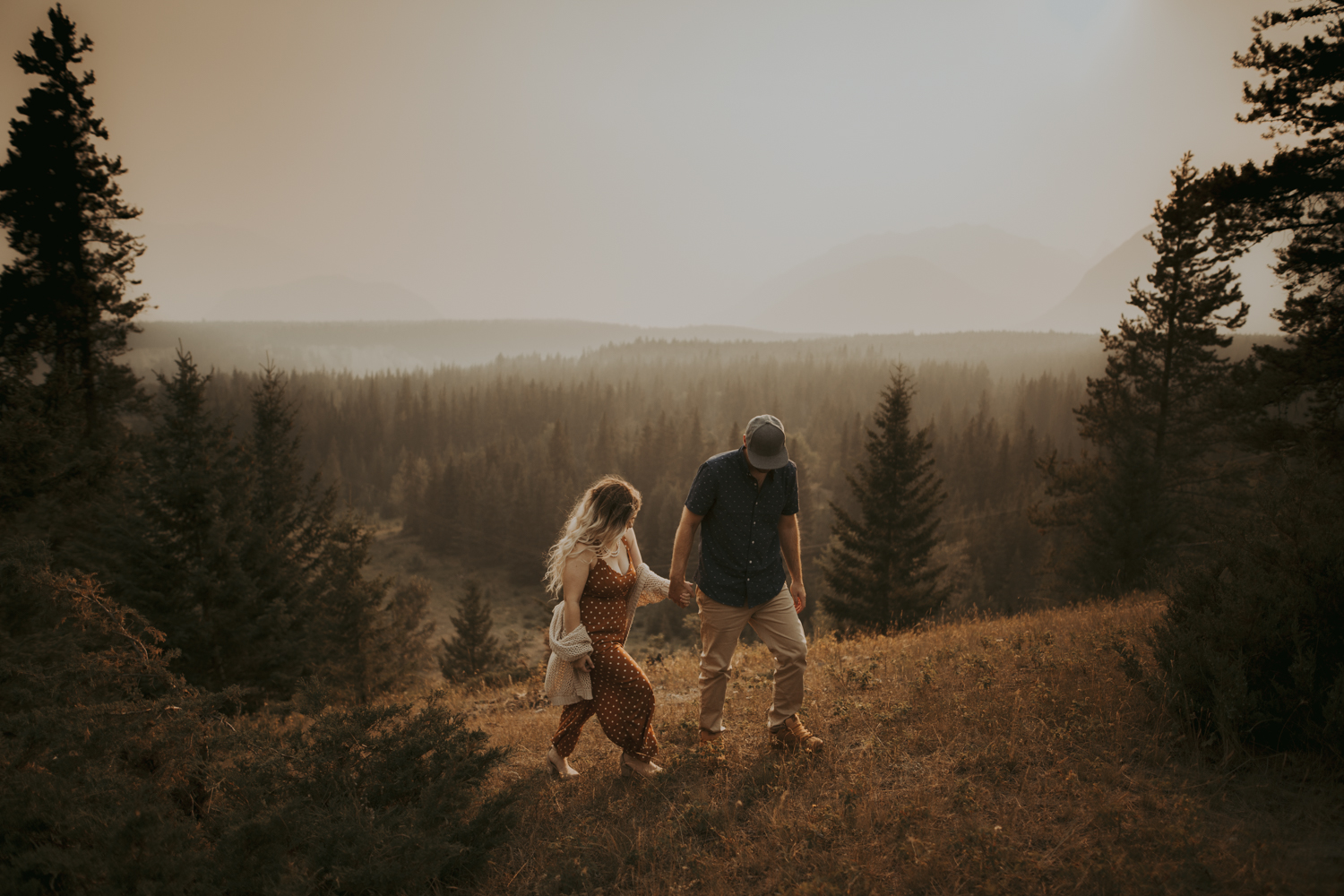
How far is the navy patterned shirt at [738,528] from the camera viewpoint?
4.85m

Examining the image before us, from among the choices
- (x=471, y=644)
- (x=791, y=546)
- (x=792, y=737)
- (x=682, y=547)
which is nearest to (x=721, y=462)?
(x=682, y=547)

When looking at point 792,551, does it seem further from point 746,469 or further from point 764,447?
point 764,447

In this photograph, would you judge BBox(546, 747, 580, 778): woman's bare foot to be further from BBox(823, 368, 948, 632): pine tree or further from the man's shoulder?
BBox(823, 368, 948, 632): pine tree

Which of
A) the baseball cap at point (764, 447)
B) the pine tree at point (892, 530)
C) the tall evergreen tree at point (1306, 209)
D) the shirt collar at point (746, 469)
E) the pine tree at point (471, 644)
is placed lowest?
the pine tree at point (471, 644)

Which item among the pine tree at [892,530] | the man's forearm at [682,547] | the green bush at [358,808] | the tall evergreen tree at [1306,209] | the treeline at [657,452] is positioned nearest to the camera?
the green bush at [358,808]

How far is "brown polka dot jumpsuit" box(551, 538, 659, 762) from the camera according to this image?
480 centimetres

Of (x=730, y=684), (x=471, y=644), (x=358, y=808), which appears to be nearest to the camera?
(x=358, y=808)

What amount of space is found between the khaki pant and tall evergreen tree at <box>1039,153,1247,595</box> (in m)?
19.1

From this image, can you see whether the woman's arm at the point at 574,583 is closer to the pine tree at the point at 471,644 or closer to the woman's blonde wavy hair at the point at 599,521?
the woman's blonde wavy hair at the point at 599,521

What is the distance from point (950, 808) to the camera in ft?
13.8

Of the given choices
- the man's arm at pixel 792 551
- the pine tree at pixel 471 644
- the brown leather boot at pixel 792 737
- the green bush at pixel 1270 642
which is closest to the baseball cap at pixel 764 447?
the man's arm at pixel 792 551

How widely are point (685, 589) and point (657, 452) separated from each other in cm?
7394

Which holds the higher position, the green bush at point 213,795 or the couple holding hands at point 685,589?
the couple holding hands at point 685,589

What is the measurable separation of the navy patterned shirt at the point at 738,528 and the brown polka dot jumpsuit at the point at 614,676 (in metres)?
0.81
